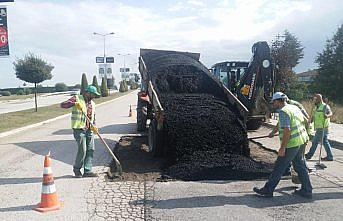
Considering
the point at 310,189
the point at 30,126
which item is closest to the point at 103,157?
the point at 310,189

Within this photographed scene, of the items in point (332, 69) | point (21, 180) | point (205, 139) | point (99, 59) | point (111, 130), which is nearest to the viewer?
point (21, 180)

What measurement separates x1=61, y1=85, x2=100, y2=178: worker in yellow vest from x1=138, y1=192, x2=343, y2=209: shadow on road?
1.88 meters

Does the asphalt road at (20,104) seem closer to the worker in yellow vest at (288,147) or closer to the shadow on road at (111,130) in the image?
the shadow on road at (111,130)

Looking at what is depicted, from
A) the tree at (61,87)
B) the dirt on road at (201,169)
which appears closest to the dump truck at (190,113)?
the dirt on road at (201,169)

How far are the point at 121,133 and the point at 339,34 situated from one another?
41.7 m

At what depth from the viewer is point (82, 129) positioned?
23.9 feet

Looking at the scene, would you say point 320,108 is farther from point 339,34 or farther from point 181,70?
point 339,34

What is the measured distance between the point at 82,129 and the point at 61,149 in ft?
11.1

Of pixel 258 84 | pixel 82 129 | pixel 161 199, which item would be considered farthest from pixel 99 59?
pixel 161 199

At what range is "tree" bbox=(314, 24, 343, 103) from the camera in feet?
143

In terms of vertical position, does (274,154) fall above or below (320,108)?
below

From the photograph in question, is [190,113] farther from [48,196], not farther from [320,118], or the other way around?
[48,196]

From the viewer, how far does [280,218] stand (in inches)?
205

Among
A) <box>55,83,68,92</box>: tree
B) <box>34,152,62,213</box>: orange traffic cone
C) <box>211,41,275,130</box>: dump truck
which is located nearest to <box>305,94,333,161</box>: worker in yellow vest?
<box>211,41,275,130</box>: dump truck
